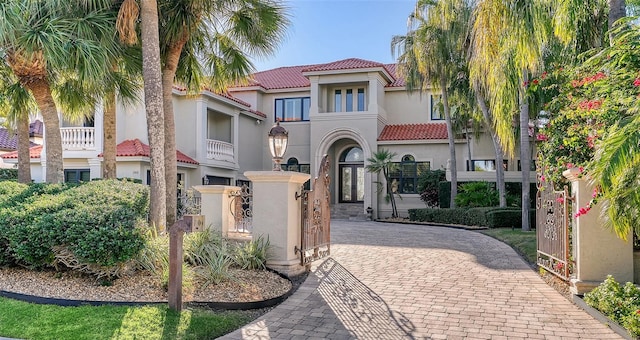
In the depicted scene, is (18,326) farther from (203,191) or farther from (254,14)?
(254,14)

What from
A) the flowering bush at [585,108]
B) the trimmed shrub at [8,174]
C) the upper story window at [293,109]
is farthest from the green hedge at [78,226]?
the upper story window at [293,109]

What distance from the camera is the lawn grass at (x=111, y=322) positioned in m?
5.43

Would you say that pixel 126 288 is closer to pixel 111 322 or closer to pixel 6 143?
pixel 111 322

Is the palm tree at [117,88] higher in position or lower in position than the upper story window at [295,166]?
higher

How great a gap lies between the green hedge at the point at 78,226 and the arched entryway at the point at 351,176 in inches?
829

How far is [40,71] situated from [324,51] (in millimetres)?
21263

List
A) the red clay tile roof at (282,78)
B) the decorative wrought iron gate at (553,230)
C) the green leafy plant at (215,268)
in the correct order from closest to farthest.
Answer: the green leafy plant at (215,268) < the decorative wrought iron gate at (553,230) < the red clay tile roof at (282,78)

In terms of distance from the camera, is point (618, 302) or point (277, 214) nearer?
point (618, 302)

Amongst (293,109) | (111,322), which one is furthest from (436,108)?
(111,322)

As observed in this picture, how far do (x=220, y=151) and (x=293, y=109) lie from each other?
20.5ft

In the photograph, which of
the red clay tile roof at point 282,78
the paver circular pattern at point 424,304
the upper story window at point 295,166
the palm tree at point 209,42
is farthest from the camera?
the red clay tile roof at point 282,78

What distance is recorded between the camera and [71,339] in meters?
5.25

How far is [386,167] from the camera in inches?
968

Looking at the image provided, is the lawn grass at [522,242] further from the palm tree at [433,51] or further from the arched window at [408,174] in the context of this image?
the arched window at [408,174]
